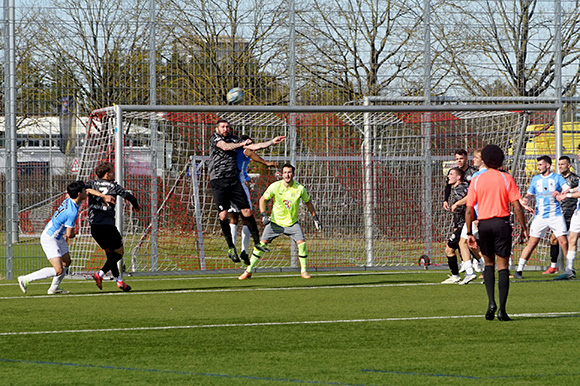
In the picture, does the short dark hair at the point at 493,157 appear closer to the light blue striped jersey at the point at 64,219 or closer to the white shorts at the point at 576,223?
the light blue striped jersey at the point at 64,219

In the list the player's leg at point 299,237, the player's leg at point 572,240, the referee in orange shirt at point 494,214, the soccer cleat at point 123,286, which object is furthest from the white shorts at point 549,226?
the soccer cleat at point 123,286

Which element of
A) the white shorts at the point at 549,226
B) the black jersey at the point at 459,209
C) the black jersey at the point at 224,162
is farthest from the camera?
the white shorts at the point at 549,226

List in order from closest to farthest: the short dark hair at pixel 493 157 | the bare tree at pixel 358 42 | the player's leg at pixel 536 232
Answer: the short dark hair at pixel 493 157 → the player's leg at pixel 536 232 → the bare tree at pixel 358 42

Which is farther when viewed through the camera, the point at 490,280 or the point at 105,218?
the point at 105,218

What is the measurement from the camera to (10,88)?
15.8 m

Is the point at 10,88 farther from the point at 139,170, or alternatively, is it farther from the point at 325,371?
the point at 325,371

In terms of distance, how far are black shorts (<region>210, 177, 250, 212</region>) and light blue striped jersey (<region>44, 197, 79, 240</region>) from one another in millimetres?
2117

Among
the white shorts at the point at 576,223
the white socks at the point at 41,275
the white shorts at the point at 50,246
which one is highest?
the white shorts at the point at 576,223

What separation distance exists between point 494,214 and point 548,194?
6516 millimetres

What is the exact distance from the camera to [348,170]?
17.7 metres

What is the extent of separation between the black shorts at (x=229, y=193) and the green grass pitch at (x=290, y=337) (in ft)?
4.28

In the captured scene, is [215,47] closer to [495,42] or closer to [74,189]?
[74,189]

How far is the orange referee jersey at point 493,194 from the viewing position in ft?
30.5

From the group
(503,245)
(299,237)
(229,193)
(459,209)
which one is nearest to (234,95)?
(299,237)
